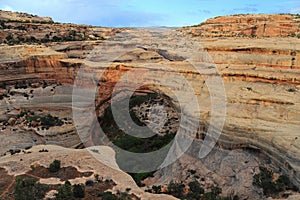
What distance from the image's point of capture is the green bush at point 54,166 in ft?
46.7

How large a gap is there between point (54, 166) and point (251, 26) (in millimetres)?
44600

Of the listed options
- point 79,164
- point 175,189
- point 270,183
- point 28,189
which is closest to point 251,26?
point 175,189

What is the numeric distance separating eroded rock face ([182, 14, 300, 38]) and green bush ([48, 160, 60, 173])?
35875 millimetres

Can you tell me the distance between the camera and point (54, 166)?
47.1 feet

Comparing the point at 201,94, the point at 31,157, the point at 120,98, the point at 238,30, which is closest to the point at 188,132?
the point at 201,94

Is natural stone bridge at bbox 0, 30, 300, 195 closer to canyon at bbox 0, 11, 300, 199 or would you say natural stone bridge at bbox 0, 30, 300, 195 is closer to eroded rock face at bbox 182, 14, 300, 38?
canyon at bbox 0, 11, 300, 199

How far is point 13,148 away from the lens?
22.0 m

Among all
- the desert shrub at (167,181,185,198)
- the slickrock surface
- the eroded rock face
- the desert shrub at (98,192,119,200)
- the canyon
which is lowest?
the desert shrub at (167,181,185,198)

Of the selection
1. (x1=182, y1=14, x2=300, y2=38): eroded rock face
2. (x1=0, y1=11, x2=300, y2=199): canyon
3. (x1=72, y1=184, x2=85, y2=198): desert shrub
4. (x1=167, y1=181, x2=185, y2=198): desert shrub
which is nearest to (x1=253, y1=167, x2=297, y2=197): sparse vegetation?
(x1=0, y1=11, x2=300, y2=199): canyon

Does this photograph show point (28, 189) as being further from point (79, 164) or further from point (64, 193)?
point (79, 164)

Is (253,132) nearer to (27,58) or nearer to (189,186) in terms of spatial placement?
(189,186)

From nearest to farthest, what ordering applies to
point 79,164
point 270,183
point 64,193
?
point 64,193, point 270,183, point 79,164

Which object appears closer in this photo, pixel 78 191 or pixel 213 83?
pixel 78 191

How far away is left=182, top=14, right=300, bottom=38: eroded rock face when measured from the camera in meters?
48.0
